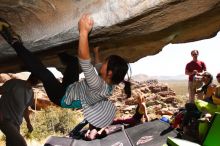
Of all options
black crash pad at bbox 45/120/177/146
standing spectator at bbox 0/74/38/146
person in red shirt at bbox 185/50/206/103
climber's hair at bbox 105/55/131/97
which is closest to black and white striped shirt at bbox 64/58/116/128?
climber's hair at bbox 105/55/131/97

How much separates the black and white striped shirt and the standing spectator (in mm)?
1161

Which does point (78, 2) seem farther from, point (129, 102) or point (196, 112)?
point (129, 102)

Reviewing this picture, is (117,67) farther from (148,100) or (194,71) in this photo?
(148,100)

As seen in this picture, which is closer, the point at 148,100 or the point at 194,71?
the point at 194,71

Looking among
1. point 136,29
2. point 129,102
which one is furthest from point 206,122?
point 129,102

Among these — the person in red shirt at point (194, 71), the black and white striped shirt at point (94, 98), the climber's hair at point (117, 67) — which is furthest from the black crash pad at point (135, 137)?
the climber's hair at point (117, 67)

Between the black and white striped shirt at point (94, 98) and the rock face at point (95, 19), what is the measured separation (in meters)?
0.65

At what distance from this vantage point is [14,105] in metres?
5.24

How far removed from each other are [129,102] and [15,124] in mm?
25331

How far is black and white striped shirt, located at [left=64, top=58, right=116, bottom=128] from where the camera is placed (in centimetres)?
412

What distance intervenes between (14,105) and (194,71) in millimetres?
5846

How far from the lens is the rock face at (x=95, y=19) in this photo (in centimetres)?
399

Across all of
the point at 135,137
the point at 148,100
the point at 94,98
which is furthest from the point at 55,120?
the point at 94,98

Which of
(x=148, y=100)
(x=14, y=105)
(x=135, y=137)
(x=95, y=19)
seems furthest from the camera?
(x=148, y=100)
